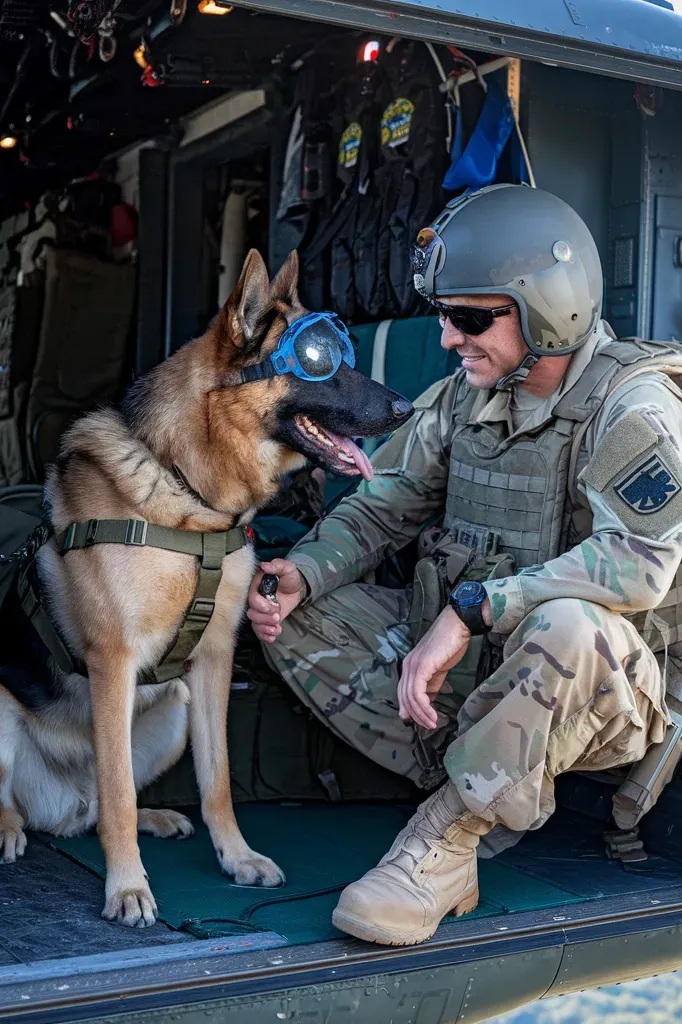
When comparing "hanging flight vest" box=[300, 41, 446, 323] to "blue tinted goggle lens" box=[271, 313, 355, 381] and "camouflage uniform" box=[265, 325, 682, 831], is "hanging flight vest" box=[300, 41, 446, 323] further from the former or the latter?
"blue tinted goggle lens" box=[271, 313, 355, 381]

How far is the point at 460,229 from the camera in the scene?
2541 millimetres

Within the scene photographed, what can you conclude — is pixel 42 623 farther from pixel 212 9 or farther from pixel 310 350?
pixel 212 9

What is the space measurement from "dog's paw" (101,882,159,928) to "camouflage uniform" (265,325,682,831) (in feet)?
2.09

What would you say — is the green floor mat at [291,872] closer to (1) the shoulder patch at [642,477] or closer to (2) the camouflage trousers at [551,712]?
(2) the camouflage trousers at [551,712]

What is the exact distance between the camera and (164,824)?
8.64ft

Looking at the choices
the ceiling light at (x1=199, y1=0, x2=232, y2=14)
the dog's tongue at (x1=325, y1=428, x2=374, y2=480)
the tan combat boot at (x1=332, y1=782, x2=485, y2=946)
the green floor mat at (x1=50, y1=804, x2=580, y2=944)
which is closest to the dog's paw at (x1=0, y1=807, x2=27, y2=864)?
the green floor mat at (x1=50, y1=804, x2=580, y2=944)

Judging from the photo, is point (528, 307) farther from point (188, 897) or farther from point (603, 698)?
point (188, 897)

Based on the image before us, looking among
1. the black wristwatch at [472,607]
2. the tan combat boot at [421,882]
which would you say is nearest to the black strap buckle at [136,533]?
the black wristwatch at [472,607]

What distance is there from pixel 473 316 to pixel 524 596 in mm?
725

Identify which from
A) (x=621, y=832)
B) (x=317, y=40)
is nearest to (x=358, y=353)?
(x=317, y=40)

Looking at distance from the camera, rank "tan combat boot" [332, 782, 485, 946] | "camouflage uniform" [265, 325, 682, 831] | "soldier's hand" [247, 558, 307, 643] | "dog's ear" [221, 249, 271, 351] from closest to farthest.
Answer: "tan combat boot" [332, 782, 485, 946]
"camouflage uniform" [265, 325, 682, 831]
"dog's ear" [221, 249, 271, 351]
"soldier's hand" [247, 558, 307, 643]

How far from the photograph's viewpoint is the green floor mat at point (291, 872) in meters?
2.11

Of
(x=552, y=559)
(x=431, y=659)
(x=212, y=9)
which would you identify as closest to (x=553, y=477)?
(x=552, y=559)

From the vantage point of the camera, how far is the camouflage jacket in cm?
214
